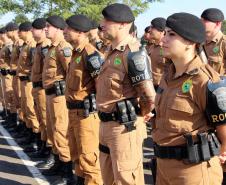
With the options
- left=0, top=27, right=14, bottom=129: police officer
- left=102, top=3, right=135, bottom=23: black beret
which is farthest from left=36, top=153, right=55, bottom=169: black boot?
left=0, top=27, right=14, bottom=129: police officer

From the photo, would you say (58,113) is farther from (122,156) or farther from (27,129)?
(27,129)

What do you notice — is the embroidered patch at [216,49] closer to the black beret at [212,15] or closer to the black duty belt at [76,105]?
Result: the black beret at [212,15]

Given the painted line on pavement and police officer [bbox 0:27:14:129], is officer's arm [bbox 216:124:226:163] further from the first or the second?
police officer [bbox 0:27:14:129]

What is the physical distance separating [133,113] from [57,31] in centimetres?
298

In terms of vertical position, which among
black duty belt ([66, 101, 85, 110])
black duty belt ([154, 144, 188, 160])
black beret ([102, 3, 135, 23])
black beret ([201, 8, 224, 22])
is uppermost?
black beret ([201, 8, 224, 22])

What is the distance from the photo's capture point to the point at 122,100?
371 centimetres

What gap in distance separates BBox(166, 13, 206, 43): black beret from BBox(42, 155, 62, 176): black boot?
367 cm

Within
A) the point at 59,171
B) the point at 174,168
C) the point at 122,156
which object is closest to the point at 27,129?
the point at 59,171

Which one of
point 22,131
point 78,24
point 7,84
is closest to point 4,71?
point 7,84

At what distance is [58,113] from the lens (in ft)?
18.6

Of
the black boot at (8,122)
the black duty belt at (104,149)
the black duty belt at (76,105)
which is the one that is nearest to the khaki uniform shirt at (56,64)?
the black duty belt at (76,105)

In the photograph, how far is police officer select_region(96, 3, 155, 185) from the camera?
365 cm

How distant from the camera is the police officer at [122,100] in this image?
3.65 metres

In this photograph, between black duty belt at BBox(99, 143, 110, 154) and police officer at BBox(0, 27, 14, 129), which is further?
police officer at BBox(0, 27, 14, 129)
